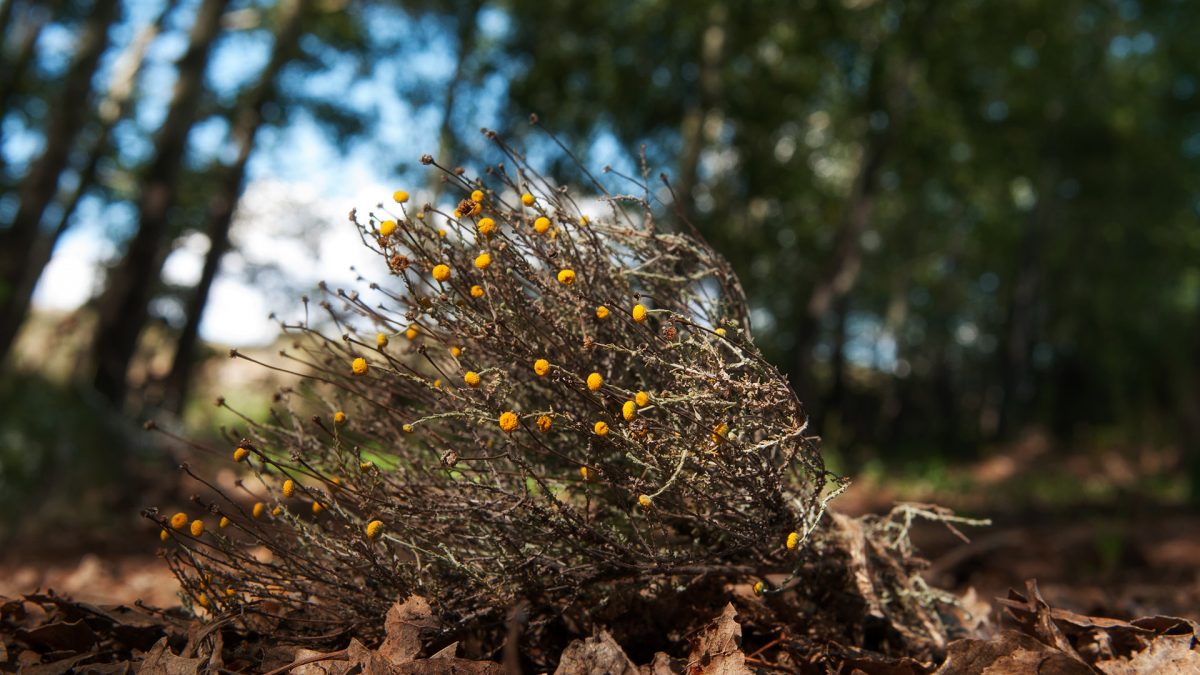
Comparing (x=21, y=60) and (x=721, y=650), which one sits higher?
(x=21, y=60)

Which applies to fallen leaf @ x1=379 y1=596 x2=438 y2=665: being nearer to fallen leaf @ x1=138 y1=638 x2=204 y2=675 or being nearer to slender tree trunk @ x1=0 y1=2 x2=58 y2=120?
fallen leaf @ x1=138 y1=638 x2=204 y2=675

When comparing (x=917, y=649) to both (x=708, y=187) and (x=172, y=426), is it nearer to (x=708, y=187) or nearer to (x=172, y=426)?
(x=172, y=426)

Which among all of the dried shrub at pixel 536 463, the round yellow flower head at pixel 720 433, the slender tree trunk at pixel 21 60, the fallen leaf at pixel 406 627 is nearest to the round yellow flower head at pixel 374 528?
the dried shrub at pixel 536 463

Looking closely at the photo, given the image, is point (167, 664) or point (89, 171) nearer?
point (167, 664)

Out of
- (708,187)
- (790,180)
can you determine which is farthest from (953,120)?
(708,187)

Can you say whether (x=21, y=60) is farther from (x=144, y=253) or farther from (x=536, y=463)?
(x=536, y=463)

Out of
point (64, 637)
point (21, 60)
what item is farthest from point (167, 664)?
point (21, 60)

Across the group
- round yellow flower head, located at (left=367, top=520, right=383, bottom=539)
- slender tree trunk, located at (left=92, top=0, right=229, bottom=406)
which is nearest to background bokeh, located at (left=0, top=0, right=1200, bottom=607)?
slender tree trunk, located at (left=92, top=0, right=229, bottom=406)
